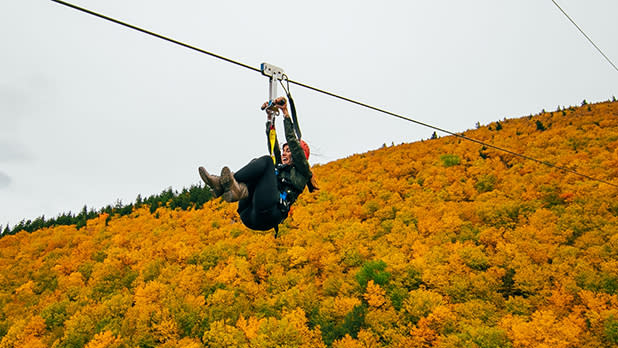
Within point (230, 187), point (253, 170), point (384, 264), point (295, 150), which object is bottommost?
point (384, 264)

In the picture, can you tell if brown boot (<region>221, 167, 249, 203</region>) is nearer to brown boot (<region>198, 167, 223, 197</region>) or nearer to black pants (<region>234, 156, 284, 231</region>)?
brown boot (<region>198, 167, 223, 197</region>)

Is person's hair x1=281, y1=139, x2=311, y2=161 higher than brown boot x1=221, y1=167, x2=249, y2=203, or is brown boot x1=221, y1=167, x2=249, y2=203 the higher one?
person's hair x1=281, y1=139, x2=311, y2=161

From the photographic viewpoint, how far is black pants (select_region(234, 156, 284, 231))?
458 cm

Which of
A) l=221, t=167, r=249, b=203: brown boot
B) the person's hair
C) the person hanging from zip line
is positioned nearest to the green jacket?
the person hanging from zip line

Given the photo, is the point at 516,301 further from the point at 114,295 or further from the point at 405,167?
the point at 114,295

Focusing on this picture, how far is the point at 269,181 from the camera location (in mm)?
4637

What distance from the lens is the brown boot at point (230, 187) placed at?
13.8 ft

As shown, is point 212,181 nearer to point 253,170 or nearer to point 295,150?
point 253,170

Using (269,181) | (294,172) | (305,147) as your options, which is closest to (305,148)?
(305,147)

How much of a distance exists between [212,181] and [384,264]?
18890 millimetres

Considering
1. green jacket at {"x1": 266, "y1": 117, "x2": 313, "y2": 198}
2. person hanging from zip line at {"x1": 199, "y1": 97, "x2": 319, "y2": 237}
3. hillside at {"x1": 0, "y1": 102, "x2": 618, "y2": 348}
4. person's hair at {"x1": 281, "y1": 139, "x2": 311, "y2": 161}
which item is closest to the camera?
person hanging from zip line at {"x1": 199, "y1": 97, "x2": 319, "y2": 237}

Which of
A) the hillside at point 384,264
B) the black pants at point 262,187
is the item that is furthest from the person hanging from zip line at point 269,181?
the hillside at point 384,264

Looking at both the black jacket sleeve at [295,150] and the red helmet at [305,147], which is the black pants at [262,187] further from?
the red helmet at [305,147]

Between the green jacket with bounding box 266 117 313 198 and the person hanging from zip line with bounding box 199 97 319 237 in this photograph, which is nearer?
the person hanging from zip line with bounding box 199 97 319 237
